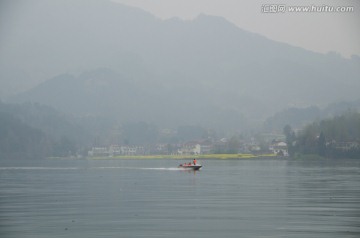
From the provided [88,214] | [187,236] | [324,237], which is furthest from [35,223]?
[324,237]

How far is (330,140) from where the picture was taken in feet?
602

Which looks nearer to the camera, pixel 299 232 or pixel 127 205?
pixel 299 232

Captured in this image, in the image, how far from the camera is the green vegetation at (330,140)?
178500 millimetres

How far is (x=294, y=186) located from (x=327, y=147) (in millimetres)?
117887

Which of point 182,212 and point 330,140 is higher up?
point 330,140

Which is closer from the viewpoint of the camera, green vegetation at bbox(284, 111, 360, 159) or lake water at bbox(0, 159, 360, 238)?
lake water at bbox(0, 159, 360, 238)

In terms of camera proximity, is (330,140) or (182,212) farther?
(330,140)

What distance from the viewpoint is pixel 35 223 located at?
36.6 meters

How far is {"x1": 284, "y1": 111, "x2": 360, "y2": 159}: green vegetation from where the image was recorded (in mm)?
178500

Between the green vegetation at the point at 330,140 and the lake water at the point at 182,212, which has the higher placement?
the green vegetation at the point at 330,140

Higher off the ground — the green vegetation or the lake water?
the green vegetation

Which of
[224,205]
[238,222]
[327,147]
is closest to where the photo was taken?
[238,222]

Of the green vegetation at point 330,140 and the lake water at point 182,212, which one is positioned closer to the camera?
the lake water at point 182,212

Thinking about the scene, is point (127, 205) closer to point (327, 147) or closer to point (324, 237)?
point (324, 237)
